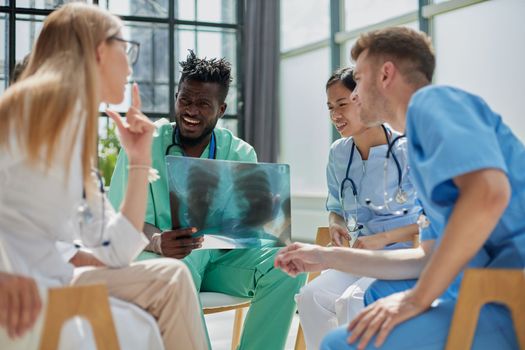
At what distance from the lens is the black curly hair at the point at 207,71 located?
2633 mm

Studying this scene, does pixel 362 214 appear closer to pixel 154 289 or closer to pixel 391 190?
pixel 391 190

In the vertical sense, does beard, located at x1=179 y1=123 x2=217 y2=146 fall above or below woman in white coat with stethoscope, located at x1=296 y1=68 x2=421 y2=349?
above

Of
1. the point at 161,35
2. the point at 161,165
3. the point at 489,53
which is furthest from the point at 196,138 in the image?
the point at 161,35

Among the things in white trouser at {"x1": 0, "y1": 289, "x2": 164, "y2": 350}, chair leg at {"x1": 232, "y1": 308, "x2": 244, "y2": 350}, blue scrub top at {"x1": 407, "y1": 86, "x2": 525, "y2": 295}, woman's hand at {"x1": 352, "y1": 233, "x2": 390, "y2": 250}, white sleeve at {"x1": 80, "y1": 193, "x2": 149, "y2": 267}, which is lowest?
chair leg at {"x1": 232, "y1": 308, "x2": 244, "y2": 350}

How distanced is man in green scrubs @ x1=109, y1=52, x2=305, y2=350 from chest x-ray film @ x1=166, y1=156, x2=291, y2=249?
224 mm

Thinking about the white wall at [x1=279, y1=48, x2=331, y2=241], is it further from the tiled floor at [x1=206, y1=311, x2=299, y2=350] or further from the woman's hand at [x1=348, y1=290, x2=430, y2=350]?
the woman's hand at [x1=348, y1=290, x2=430, y2=350]

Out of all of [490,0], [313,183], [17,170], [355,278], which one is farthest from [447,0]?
[17,170]

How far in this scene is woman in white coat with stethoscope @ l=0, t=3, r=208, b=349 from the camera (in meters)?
1.21

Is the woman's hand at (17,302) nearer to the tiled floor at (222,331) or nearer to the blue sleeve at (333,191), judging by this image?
the blue sleeve at (333,191)

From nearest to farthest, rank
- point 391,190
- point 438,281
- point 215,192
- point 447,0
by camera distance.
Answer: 1. point 438,281
2. point 215,192
3. point 391,190
4. point 447,0

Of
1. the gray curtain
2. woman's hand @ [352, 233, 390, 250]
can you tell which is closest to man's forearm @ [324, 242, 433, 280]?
woman's hand @ [352, 233, 390, 250]

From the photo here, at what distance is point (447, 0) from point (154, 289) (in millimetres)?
3325

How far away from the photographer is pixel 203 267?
8.31 ft

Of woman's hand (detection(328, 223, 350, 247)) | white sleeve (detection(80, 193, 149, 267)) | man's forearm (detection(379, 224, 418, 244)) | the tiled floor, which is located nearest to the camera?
white sleeve (detection(80, 193, 149, 267))
